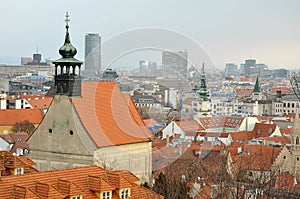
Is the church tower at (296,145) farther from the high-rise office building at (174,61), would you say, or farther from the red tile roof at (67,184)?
the red tile roof at (67,184)

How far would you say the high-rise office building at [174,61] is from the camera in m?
22.8

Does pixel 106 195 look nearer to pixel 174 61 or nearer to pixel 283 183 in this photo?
pixel 174 61

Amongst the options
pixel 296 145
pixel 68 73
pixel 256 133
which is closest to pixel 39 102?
pixel 256 133

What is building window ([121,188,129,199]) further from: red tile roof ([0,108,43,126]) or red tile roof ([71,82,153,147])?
red tile roof ([0,108,43,126])

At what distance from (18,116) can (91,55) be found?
40210mm

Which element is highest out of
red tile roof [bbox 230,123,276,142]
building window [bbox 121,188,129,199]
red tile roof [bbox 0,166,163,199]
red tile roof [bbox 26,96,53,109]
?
red tile roof [bbox 0,166,163,199]

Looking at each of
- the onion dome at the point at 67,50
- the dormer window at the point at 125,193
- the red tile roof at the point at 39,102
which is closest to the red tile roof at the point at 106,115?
the onion dome at the point at 67,50

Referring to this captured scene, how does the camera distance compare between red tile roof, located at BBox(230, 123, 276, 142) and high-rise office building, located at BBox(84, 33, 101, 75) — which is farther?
red tile roof, located at BBox(230, 123, 276, 142)

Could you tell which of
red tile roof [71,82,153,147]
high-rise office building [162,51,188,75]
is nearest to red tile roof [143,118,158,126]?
red tile roof [71,82,153,147]

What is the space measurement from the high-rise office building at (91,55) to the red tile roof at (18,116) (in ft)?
93.2

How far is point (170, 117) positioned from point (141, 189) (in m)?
5.37

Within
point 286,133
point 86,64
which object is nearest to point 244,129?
point 286,133

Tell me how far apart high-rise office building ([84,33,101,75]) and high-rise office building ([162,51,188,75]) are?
12.9 ft

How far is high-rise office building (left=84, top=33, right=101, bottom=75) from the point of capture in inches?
1239
